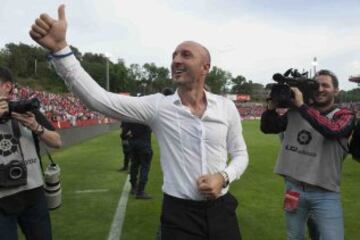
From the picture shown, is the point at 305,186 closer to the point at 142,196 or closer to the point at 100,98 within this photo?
the point at 100,98

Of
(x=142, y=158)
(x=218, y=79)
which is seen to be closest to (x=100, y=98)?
(x=142, y=158)

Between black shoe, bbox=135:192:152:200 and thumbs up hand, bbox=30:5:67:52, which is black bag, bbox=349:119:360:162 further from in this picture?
black shoe, bbox=135:192:152:200

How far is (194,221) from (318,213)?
169 cm

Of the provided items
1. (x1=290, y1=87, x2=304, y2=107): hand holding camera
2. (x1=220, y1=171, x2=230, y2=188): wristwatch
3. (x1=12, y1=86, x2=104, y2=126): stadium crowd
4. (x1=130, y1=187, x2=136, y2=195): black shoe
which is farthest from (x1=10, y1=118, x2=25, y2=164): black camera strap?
(x1=12, y1=86, x2=104, y2=126): stadium crowd

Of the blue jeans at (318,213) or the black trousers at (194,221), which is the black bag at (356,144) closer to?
the blue jeans at (318,213)

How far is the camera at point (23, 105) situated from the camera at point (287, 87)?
6.39 ft

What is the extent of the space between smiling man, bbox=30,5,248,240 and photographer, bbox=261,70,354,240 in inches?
48.2

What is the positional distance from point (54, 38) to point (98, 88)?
0.45m

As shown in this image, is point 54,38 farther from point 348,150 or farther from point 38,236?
point 348,150

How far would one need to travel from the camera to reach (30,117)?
420 centimetres

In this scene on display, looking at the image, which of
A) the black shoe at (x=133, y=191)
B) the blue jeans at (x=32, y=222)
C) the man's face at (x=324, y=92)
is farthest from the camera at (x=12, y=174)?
the black shoe at (x=133, y=191)

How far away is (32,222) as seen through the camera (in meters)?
4.25

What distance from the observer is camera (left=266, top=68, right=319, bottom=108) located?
4.33 metres

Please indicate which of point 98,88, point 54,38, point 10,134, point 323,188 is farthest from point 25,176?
point 323,188
